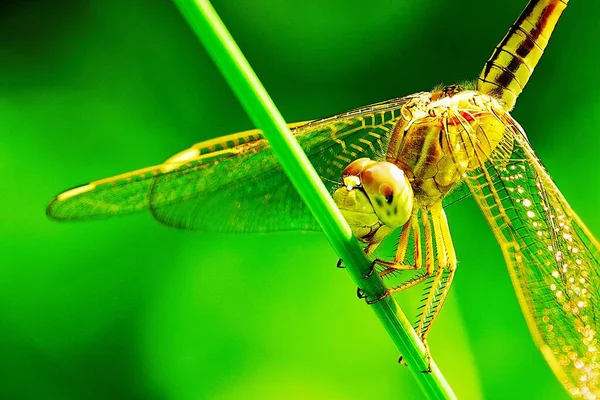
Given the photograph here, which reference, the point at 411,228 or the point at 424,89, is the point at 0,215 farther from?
the point at 424,89

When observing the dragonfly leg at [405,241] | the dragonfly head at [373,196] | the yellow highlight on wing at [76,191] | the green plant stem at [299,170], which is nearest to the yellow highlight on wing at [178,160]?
the yellow highlight on wing at [76,191]

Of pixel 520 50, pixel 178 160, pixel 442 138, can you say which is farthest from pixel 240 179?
pixel 520 50

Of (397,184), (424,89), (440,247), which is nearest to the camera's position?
(397,184)

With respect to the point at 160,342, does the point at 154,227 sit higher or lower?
higher

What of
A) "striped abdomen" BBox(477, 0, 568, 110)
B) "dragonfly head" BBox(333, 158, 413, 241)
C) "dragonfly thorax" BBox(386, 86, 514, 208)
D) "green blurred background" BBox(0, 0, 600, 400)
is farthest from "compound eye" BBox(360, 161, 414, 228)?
"green blurred background" BBox(0, 0, 600, 400)

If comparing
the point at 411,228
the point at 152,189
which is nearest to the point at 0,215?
the point at 152,189

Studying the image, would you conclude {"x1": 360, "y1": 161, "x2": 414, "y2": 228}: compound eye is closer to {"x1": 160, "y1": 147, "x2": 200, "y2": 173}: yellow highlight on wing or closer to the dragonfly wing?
the dragonfly wing

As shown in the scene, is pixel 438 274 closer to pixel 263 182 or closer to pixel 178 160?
pixel 263 182
